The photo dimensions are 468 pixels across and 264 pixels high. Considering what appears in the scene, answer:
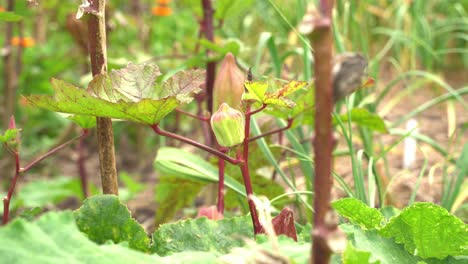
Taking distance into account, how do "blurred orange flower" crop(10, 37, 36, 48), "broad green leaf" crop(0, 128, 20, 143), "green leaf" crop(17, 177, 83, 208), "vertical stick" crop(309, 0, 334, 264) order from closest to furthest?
"vertical stick" crop(309, 0, 334, 264) < "broad green leaf" crop(0, 128, 20, 143) < "green leaf" crop(17, 177, 83, 208) < "blurred orange flower" crop(10, 37, 36, 48)

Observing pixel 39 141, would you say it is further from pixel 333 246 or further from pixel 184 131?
pixel 333 246

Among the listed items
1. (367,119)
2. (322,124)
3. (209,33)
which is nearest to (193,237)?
(322,124)

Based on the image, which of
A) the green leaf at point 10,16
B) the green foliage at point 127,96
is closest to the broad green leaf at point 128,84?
the green foliage at point 127,96

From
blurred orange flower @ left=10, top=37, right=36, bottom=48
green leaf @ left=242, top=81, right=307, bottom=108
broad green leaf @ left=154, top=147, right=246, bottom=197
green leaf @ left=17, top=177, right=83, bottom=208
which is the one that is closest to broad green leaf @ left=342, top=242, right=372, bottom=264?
green leaf @ left=242, top=81, right=307, bottom=108

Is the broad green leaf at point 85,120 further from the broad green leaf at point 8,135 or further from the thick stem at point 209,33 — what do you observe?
the thick stem at point 209,33

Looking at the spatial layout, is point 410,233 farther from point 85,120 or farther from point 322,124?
point 85,120

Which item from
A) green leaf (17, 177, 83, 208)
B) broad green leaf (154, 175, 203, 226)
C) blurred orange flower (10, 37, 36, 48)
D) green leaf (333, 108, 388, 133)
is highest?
blurred orange flower (10, 37, 36, 48)

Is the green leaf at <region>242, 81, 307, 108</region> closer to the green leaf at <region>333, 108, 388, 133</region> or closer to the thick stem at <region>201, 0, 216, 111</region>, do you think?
the green leaf at <region>333, 108, 388, 133</region>
